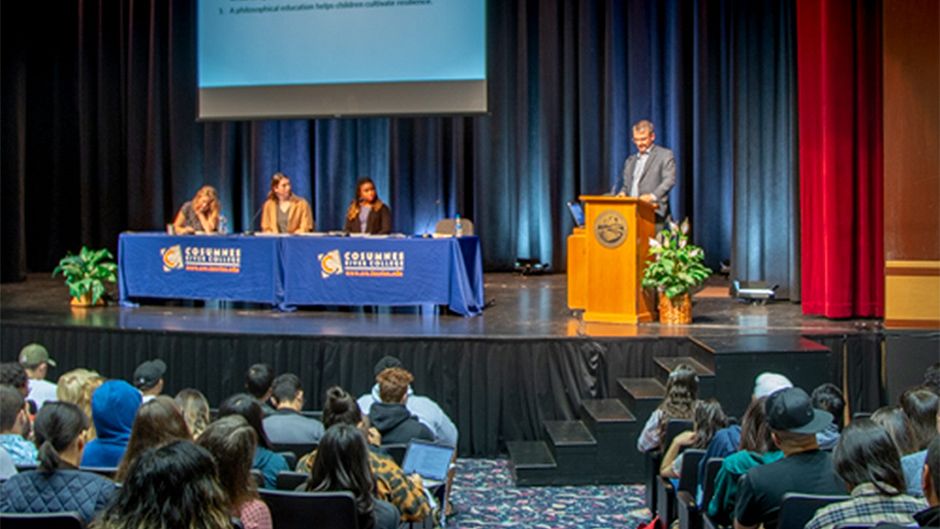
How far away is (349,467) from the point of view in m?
3.81

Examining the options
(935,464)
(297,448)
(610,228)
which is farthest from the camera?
(610,228)

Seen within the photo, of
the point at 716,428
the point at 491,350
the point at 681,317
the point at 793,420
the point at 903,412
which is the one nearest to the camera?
the point at 793,420

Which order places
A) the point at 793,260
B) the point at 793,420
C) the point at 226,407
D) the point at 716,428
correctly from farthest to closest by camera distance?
1. the point at 793,260
2. the point at 716,428
3. the point at 226,407
4. the point at 793,420

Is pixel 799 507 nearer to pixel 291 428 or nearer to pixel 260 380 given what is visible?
pixel 291 428

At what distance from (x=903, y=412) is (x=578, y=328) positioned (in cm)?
→ 449

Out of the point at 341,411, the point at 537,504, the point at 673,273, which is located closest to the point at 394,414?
the point at 341,411

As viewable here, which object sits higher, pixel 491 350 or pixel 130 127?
pixel 130 127

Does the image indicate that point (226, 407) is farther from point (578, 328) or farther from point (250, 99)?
point (250, 99)

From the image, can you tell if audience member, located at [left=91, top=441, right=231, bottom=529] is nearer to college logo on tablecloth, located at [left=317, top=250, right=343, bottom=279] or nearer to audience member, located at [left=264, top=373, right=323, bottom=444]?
audience member, located at [left=264, top=373, right=323, bottom=444]

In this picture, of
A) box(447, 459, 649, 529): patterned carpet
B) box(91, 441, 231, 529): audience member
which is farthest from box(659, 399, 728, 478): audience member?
box(91, 441, 231, 529): audience member

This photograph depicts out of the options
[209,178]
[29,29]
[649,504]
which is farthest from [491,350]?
[29,29]

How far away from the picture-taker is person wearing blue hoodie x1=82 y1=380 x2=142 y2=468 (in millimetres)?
4527

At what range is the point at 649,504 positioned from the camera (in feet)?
21.1

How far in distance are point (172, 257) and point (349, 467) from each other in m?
7.01
